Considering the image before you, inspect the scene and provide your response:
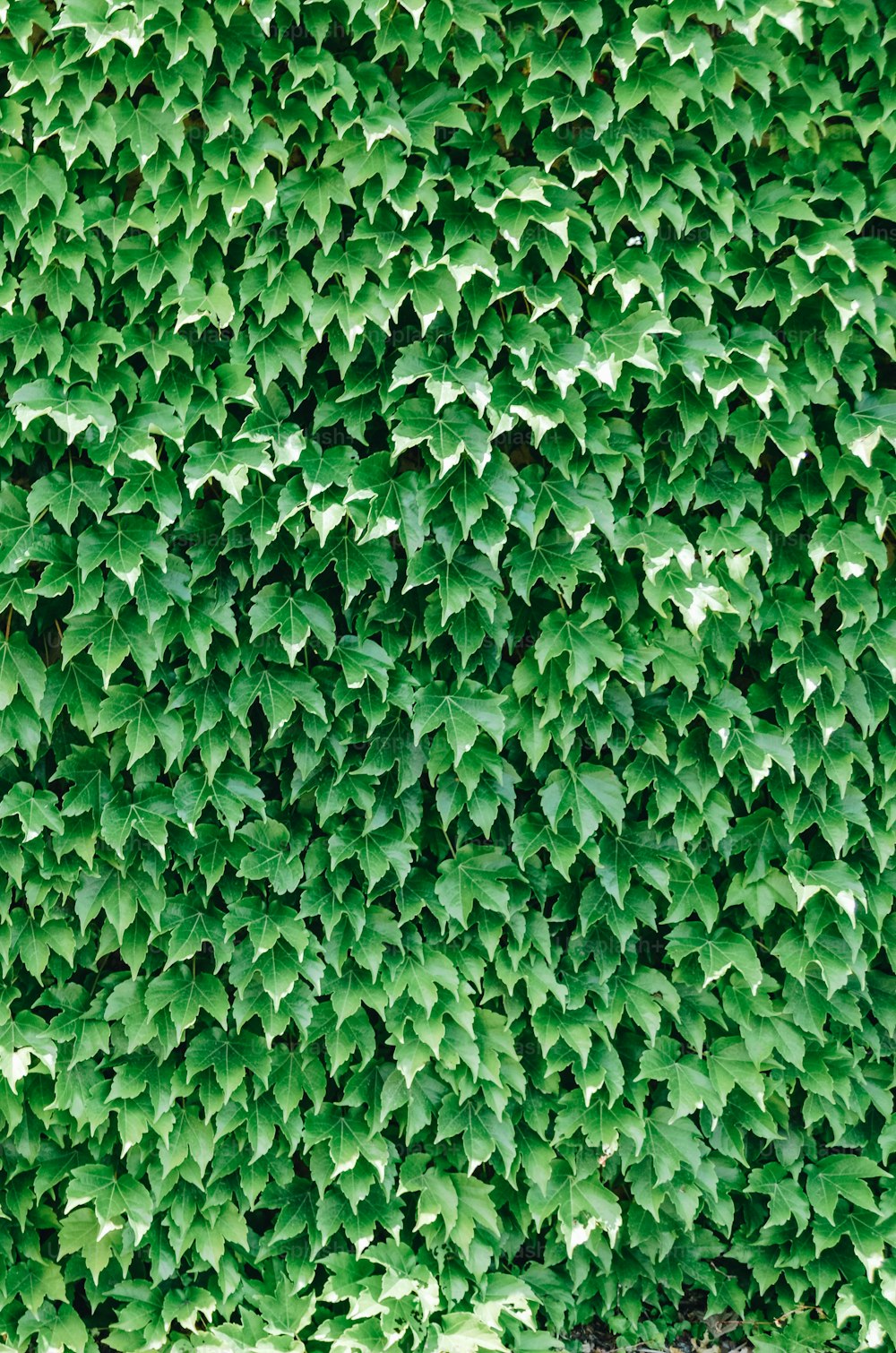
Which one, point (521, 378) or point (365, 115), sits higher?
point (365, 115)

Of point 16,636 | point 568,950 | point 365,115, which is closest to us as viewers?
point 365,115

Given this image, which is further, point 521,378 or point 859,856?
point 859,856

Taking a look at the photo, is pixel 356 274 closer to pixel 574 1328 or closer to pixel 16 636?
pixel 16 636

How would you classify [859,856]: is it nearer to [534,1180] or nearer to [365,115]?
[534,1180]

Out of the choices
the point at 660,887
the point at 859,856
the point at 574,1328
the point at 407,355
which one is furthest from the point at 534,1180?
the point at 407,355

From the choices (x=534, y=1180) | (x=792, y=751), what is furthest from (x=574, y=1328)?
(x=792, y=751)

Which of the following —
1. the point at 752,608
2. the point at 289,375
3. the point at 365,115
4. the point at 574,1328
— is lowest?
the point at 574,1328

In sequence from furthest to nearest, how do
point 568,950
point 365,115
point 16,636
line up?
point 568,950 < point 16,636 < point 365,115
